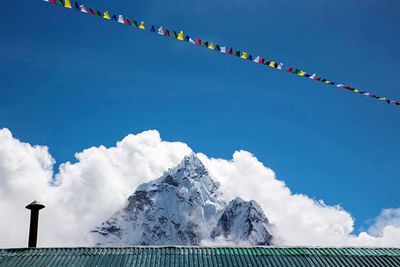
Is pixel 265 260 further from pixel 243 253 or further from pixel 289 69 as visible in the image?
pixel 289 69

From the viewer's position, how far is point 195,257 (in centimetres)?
1859

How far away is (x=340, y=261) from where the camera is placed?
747 inches

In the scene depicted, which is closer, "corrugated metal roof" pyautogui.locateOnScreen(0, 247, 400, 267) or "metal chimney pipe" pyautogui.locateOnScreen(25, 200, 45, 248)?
"corrugated metal roof" pyautogui.locateOnScreen(0, 247, 400, 267)

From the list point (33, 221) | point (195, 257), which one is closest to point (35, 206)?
point (33, 221)

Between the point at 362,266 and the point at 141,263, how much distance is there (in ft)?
27.6

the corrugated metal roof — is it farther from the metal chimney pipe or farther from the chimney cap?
the chimney cap

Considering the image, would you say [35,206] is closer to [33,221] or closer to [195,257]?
[33,221]

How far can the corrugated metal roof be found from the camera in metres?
18.2

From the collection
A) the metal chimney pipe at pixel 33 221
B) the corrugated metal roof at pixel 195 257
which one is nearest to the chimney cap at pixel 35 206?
the metal chimney pipe at pixel 33 221

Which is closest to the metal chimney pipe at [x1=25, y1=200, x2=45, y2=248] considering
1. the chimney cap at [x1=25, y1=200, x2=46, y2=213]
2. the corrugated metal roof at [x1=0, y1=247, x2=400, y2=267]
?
the chimney cap at [x1=25, y1=200, x2=46, y2=213]

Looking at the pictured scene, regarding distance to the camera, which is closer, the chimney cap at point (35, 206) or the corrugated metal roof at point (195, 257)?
the corrugated metal roof at point (195, 257)

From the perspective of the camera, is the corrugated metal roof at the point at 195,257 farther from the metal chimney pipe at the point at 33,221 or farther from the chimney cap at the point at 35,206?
the chimney cap at the point at 35,206

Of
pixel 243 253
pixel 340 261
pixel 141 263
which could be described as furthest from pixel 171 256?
pixel 340 261

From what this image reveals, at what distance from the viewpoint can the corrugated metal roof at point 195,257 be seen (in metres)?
18.2
